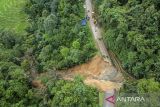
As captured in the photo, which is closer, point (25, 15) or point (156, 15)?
point (156, 15)

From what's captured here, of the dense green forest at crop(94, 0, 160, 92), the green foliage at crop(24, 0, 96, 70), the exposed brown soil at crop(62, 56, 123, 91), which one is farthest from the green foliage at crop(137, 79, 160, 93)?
the green foliage at crop(24, 0, 96, 70)

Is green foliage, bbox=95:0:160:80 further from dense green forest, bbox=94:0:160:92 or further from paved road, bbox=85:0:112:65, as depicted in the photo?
paved road, bbox=85:0:112:65

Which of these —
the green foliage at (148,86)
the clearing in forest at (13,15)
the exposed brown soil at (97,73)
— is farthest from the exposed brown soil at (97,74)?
the clearing in forest at (13,15)

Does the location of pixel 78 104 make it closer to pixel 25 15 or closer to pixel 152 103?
pixel 152 103

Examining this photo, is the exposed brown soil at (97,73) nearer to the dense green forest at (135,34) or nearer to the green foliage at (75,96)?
the green foliage at (75,96)

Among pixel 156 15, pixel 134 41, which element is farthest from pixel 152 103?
pixel 156 15
